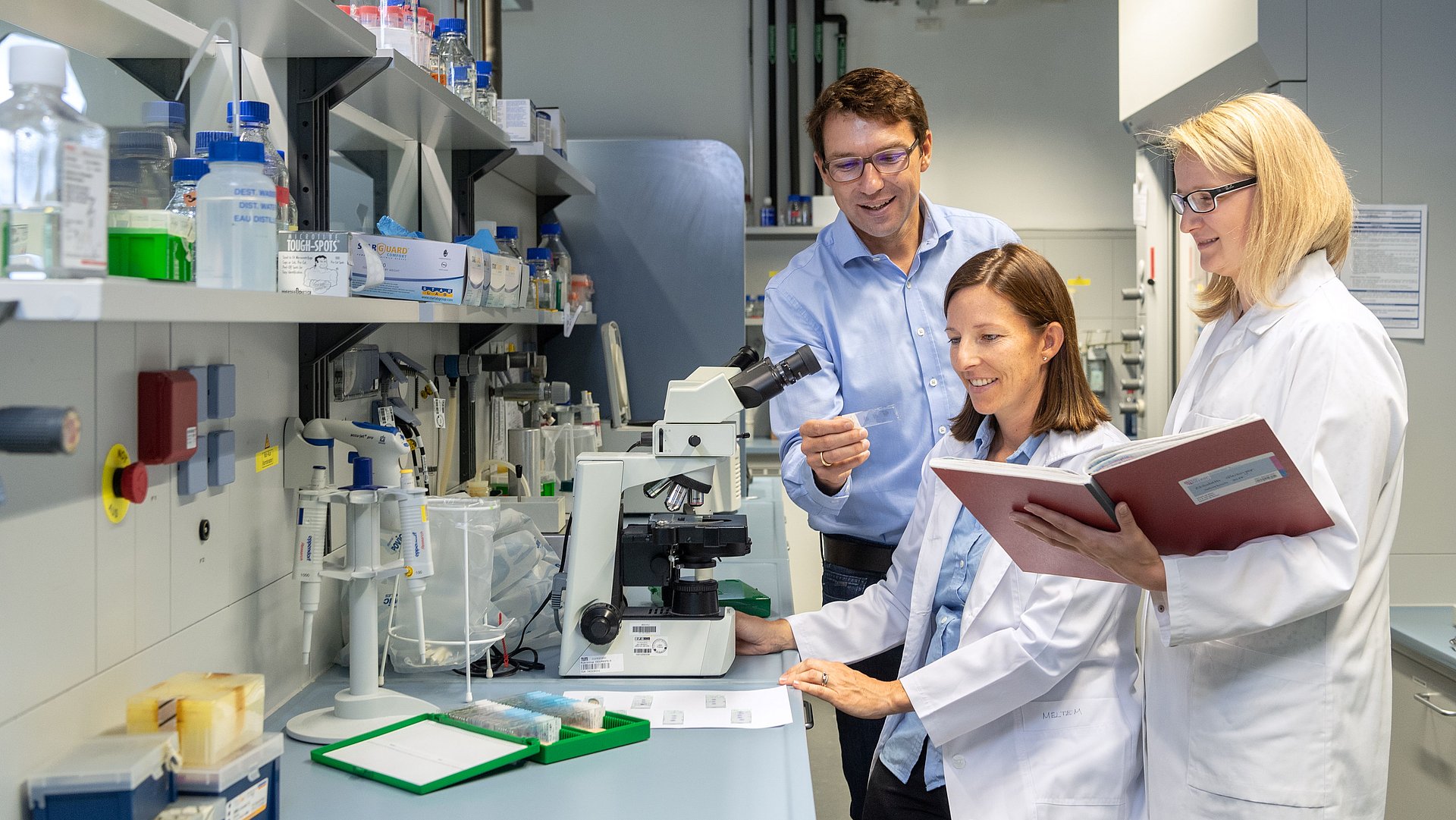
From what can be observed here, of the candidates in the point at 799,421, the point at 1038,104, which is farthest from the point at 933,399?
the point at 1038,104

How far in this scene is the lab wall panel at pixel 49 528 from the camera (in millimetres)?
1043

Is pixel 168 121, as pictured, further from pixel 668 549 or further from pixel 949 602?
pixel 949 602

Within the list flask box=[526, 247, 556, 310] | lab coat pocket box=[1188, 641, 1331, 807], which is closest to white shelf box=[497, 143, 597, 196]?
flask box=[526, 247, 556, 310]

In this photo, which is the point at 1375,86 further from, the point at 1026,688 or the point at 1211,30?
the point at 1026,688

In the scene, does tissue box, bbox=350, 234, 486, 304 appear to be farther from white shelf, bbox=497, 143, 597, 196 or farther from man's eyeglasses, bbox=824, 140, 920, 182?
white shelf, bbox=497, 143, 597, 196

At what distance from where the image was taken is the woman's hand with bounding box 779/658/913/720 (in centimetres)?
162

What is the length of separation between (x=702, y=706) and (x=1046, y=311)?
2.72 feet

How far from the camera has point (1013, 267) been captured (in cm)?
175

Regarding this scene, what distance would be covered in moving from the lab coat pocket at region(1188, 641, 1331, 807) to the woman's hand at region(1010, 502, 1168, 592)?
0.52 ft

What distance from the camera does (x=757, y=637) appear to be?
1.87m

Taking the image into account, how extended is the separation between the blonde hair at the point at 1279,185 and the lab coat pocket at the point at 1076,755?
64cm

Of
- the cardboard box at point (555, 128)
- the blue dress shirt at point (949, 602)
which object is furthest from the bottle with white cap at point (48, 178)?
the cardboard box at point (555, 128)

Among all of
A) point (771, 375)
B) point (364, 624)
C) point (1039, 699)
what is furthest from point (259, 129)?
point (1039, 699)

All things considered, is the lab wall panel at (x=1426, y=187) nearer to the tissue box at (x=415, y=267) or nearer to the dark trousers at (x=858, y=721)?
the dark trousers at (x=858, y=721)
